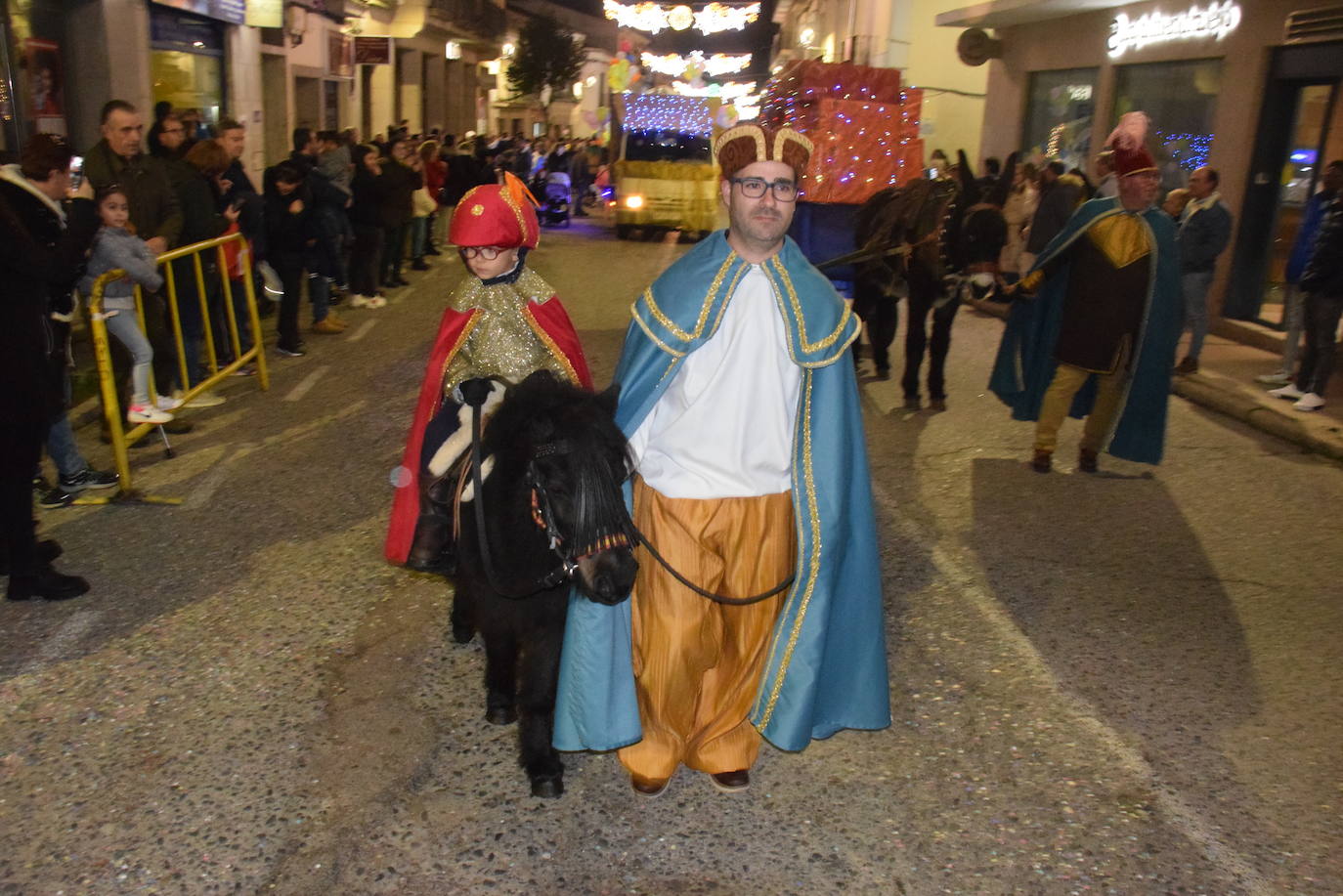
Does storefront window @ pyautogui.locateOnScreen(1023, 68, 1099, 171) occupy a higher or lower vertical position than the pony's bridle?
higher

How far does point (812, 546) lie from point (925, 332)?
20.0 feet

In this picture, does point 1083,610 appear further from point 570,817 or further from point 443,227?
point 443,227

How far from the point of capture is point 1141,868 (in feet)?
11.2

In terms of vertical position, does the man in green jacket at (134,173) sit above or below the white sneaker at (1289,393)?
above

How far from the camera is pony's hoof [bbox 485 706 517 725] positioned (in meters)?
4.12

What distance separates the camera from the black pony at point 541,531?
2.93 metres

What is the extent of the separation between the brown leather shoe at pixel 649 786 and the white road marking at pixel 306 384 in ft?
19.8

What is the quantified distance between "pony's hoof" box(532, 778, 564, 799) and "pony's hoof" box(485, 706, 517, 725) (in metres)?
0.49

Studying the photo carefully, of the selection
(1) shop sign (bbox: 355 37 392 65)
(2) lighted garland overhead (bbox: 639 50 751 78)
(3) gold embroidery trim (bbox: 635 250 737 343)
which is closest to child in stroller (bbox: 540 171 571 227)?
Result: (1) shop sign (bbox: 355 37 392 65)

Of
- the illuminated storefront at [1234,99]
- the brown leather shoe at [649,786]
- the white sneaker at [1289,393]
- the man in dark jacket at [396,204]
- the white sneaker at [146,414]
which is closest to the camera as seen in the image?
the brown leather shoe at [649,786]

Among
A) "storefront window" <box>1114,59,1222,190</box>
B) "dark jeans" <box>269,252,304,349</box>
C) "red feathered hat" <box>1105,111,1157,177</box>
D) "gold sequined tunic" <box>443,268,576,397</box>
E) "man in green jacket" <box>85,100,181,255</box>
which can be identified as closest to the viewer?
"gold sequined tunic" <box>443,268,576,397</box>

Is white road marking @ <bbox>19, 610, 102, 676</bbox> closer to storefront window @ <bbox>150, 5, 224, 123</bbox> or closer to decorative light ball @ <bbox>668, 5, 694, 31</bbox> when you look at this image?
storefront window @ <bbox>150, 5, 224, 123</bbox>

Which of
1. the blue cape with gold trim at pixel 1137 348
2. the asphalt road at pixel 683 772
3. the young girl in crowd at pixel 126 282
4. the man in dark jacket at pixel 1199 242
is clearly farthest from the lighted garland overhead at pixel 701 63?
the asphalt road at pixel 683 772

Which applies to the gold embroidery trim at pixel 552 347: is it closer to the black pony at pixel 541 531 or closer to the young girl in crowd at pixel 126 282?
the black pony at pixel 541 531
